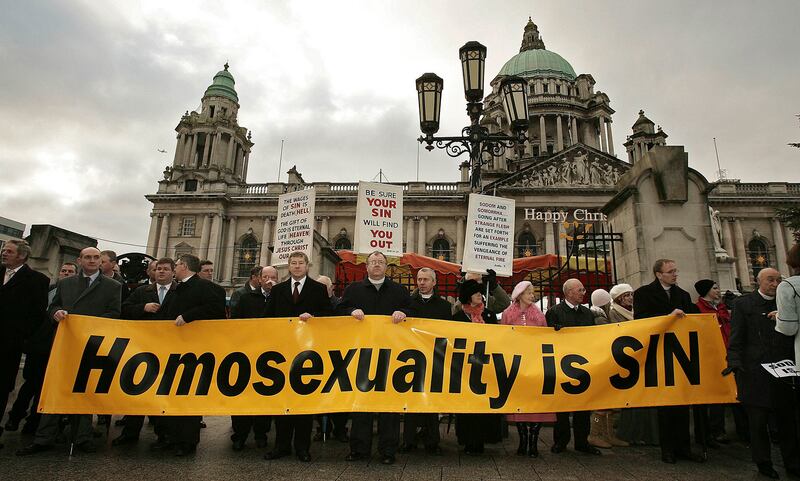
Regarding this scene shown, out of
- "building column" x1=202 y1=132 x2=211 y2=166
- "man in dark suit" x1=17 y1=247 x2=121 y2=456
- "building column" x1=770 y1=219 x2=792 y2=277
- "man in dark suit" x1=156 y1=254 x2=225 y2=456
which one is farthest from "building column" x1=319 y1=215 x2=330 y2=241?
"building column" x1=770 y1=219 x2=792 y2=277

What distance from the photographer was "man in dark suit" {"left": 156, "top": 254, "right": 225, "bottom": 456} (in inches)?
188

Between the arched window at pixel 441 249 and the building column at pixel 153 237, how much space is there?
26.6m

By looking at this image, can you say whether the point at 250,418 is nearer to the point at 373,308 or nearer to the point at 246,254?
the point at 373,308

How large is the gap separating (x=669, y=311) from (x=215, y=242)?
4236 cm

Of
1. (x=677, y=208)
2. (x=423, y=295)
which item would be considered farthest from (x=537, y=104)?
(x=423, y=295)

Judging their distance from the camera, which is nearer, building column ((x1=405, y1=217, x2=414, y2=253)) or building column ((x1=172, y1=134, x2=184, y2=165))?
building column ((x1=405, y1=217, x2=414, y2=253))

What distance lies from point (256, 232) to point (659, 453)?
137 feet

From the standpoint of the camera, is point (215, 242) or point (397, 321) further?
point (215, 242)

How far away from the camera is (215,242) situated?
4200 centimetres

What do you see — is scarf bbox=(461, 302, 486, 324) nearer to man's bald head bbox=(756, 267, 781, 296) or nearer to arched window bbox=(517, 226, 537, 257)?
man's bald head bbox=(756, 267, 781, 296)

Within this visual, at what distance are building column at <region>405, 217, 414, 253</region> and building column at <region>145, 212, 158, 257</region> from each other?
952 inches

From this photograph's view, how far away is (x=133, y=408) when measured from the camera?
479 centimetres

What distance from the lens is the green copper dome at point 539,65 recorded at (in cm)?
6103

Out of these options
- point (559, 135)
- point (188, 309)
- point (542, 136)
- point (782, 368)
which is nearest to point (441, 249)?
point (542, 136)
